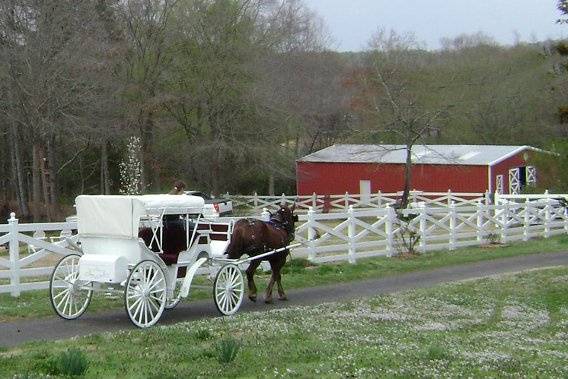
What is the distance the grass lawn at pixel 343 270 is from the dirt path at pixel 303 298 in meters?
0.42

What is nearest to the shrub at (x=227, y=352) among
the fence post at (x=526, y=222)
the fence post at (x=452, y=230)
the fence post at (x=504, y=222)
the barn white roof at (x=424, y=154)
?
the fence post at (x=452, y=230)

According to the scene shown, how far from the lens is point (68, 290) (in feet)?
42.5

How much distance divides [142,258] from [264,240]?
2938 millimetres

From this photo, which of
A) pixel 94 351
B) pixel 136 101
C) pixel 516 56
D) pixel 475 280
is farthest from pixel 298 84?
pixel 94 351

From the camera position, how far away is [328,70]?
6347cm

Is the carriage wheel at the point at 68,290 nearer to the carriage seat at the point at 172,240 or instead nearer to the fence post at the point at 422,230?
the carriage seat at the point at 172,240

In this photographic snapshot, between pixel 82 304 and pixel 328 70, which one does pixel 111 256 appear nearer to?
pixel 82 304

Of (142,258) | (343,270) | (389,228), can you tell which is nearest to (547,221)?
(389,228)

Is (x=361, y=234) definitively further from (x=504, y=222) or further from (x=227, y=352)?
(x=227, y=352)

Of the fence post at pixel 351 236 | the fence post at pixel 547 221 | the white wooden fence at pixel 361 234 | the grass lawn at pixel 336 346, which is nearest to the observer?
the grass lawn at pixel 336 346

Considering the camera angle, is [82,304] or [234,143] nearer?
[82,304]

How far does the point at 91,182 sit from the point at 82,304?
40817 millimetres

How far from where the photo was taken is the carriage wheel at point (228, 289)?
13320mm

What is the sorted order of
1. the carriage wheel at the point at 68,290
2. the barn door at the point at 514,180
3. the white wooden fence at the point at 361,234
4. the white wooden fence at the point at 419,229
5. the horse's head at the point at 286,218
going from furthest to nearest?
the barn door at the point at 514,180 → the white wooden fence at the point at 419,229 → the horse's head at the point at 286,218 → the white wooden fence at the point at 361,234 → the carriage wheel at the point at 68,290
